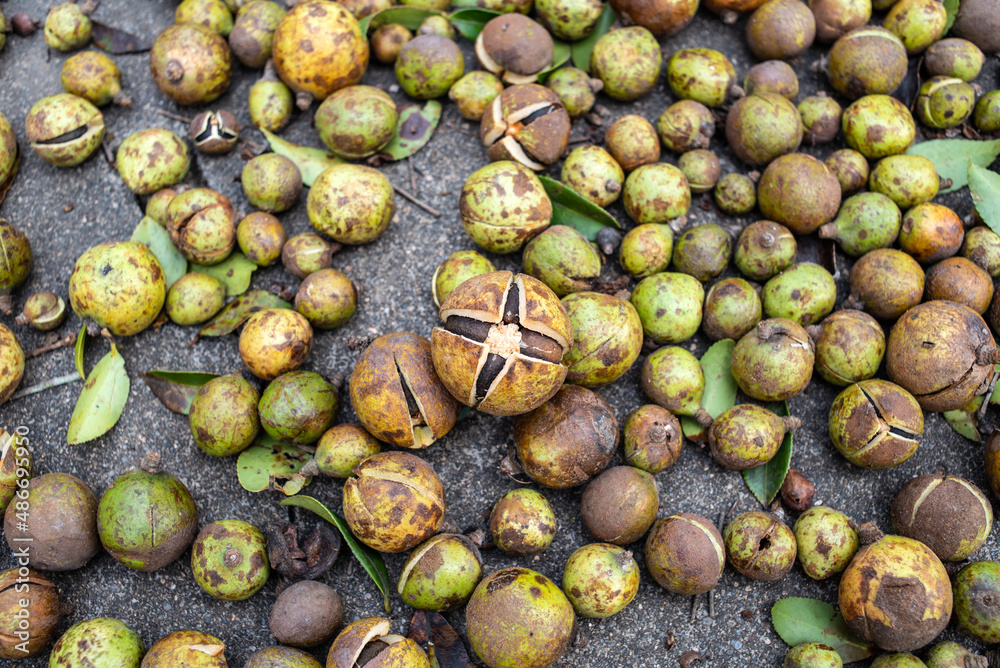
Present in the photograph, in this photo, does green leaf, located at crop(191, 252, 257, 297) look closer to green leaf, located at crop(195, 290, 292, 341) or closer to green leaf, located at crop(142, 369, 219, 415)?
green leaf, located at crop(195, 290, 292, 341)

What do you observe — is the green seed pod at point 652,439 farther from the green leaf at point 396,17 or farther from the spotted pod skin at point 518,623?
the green leaf at point 396,17

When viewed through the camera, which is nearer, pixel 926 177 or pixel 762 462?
pixel 762 462

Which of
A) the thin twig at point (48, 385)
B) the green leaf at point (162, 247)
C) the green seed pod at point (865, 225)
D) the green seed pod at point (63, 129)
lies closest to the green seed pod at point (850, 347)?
the green seed pod at point (865, 225)

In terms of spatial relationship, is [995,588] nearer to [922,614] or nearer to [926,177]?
[922,614]

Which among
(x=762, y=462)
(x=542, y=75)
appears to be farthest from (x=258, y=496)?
(x=542, y=75)

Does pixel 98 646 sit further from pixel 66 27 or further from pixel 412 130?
pixel 66 27

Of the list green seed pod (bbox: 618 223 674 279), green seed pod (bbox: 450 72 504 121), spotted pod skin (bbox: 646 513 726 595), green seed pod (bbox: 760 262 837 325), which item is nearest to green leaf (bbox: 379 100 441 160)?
green seed pod (bbox: 450 72 504 121)

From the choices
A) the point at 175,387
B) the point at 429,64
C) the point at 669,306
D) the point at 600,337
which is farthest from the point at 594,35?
the point at 175,387
